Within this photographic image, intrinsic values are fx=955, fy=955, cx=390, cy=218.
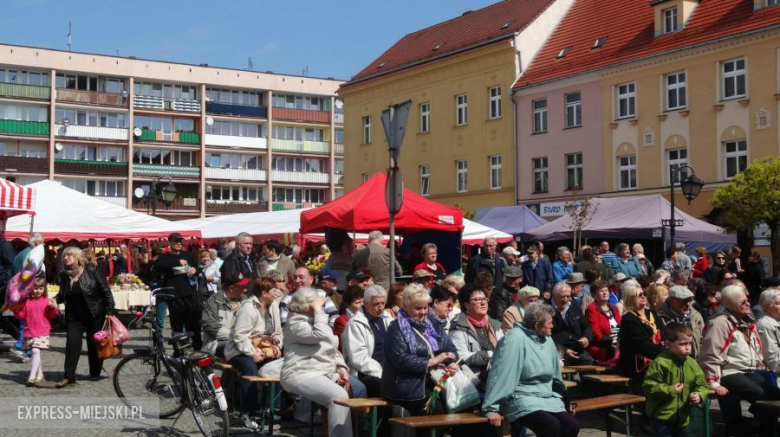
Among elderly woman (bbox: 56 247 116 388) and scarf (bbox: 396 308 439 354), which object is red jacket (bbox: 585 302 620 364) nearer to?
scarf (bbox: 396 308 439 354)

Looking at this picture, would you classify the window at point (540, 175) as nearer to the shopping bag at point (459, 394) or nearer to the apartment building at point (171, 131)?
the shopping bag at point (459, 394)

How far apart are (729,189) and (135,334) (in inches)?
609

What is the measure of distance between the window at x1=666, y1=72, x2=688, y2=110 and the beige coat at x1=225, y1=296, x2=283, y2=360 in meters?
27.0

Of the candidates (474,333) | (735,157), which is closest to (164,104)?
(735,157)

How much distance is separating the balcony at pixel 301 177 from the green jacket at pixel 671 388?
70248 mm

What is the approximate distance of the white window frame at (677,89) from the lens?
33.8 metres

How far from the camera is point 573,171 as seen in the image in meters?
38.3

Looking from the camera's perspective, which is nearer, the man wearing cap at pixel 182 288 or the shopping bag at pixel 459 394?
the shopping bag at pixel 459 394

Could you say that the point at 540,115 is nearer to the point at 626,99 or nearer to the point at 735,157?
the point at 626,99

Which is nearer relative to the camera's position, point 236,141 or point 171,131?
point 171,131

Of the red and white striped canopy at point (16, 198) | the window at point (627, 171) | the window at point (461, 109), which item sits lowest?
the red and white striped canopy at point (16, 198)

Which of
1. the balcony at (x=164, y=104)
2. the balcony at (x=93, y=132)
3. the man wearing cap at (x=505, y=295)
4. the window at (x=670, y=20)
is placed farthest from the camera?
Answer: the balcony at (x=164, y=104)

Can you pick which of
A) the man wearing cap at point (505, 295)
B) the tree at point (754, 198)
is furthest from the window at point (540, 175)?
the man wearing cap at point (505, 295)

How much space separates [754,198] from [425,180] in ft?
75.7
